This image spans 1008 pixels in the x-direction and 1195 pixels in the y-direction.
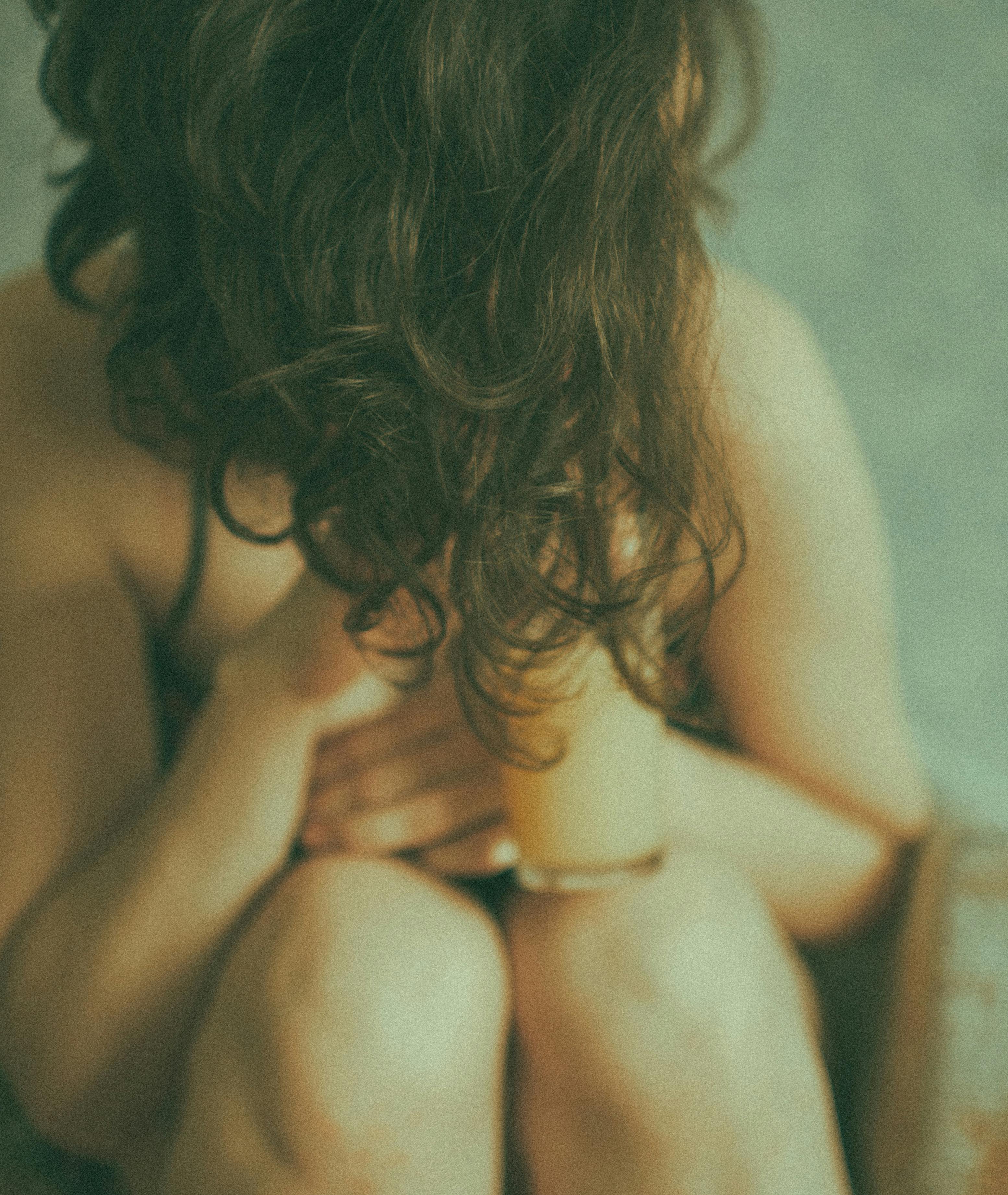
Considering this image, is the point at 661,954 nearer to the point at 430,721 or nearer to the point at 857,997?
the point at 430,721

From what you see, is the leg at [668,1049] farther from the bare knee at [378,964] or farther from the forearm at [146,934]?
the forearm at [146,934]

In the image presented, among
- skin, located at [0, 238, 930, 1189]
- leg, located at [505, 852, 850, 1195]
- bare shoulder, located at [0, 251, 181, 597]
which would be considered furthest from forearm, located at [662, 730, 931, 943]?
bare shoulder, located at [0, 251, 181, 597]

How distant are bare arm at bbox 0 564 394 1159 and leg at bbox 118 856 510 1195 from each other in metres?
0.04

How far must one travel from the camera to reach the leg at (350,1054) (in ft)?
1.71

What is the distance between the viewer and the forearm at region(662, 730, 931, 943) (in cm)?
73

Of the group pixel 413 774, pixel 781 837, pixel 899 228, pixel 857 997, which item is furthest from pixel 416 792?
pixel 899 228

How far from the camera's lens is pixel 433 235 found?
0.50 metres

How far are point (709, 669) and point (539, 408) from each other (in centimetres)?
33

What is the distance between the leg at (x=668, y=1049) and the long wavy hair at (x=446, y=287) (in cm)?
11

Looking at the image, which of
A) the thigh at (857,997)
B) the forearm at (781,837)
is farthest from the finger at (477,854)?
the thigh at (857,997)

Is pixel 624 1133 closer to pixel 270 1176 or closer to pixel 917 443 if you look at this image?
pixel 270 1176

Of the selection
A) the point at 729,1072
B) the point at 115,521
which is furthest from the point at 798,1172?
the point at 115,521

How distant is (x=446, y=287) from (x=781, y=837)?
0.46 metres

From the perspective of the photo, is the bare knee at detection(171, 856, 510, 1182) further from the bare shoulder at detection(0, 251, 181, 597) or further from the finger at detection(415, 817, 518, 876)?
the bare shoulder at detection(0, 251, 181, 597)
